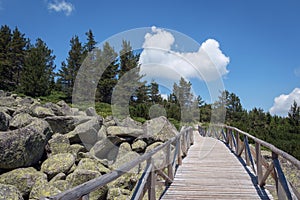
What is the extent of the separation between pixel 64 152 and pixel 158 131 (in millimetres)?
4522

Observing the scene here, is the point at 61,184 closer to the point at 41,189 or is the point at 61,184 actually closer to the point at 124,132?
the point at 41,189

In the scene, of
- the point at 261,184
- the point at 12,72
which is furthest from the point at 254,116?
the point at 12,72

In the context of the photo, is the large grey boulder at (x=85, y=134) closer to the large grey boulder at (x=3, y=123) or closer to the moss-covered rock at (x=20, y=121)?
the moss-covered rock at (x=20, y=121)

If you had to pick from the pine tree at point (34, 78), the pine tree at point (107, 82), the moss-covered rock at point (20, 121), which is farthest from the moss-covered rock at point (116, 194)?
the pine tree at point (34, 78)

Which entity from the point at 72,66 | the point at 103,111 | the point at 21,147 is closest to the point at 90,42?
the point at 72,66

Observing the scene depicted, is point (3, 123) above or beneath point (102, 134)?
above

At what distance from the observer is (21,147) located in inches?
318

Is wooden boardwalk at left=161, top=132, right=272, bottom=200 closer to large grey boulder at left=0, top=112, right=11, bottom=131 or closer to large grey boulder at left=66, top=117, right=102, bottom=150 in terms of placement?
large grey boulder at left=66, top=117, right=102, bottom=150

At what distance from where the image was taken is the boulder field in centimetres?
689

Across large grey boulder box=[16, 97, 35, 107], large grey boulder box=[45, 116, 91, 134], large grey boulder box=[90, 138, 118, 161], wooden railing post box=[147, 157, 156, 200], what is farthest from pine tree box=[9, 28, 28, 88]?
wooden railing post box=[147, 157, 156, 200]

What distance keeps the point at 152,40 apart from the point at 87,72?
18.6 meters

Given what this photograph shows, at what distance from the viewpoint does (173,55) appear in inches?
340

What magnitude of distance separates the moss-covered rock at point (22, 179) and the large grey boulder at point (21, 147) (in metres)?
0.46

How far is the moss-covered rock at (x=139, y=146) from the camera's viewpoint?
438 inches
